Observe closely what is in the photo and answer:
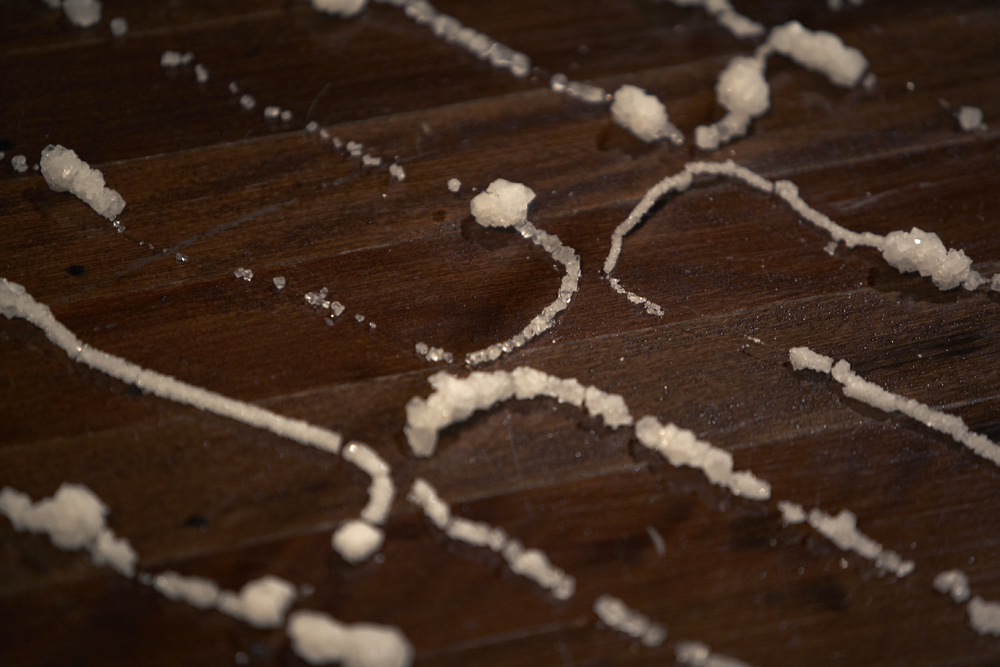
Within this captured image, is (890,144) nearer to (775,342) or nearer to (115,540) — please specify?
(775,342)

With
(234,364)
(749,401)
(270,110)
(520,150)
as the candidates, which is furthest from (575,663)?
(270,110)

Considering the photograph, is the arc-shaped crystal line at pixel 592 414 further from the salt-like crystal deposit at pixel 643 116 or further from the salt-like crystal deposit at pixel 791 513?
the salt-like crystal deposit at pixel 643 116

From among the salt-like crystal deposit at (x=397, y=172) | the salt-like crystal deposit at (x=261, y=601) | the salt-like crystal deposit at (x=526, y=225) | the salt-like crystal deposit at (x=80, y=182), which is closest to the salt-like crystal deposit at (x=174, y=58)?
the salt-like crystal deposit at (x=80, y=182)

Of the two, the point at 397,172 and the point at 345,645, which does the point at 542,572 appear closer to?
the point at 345,645

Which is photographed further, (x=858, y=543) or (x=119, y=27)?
(x=119, y=27)

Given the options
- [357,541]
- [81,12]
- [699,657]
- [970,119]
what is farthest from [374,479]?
[970,119]
